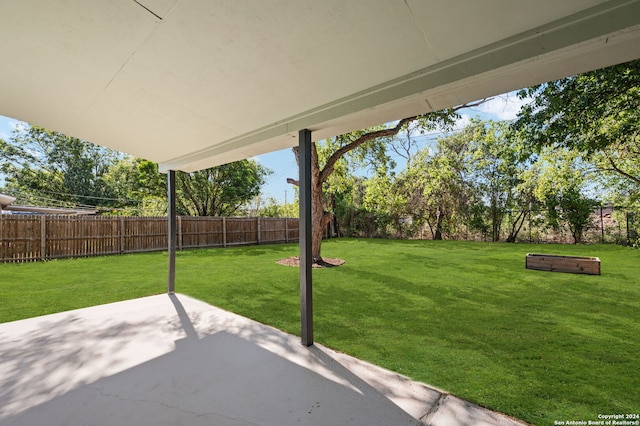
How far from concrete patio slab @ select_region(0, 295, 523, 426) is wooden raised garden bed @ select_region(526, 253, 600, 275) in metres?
5.52

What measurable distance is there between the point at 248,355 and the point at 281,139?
1.98m

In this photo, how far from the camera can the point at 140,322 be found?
3035 millimetres

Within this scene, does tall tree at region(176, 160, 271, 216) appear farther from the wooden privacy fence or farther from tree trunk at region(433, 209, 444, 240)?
tree trunk at region(433, 209, 444, 240)

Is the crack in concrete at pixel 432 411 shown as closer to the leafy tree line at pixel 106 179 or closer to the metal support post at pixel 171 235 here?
the metal support post at pixel 171 235

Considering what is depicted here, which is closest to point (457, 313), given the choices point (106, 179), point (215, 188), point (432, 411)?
point (432, 411)

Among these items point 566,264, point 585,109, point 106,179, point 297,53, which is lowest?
point 566,264

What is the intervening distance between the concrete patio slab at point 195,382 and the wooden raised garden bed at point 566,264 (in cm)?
552

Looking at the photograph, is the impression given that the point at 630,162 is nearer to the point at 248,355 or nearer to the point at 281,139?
the point at 281,139

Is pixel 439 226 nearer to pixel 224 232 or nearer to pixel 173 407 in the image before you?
pixel 224 232

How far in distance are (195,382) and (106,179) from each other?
2135 centimetres

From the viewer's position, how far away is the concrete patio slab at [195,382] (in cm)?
157

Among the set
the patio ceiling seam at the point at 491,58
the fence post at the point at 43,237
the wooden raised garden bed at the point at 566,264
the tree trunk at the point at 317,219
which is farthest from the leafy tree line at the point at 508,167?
the fence post at the point at 43,237

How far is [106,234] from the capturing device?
891 cm

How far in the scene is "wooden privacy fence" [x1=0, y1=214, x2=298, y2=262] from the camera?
7383 millimetres
